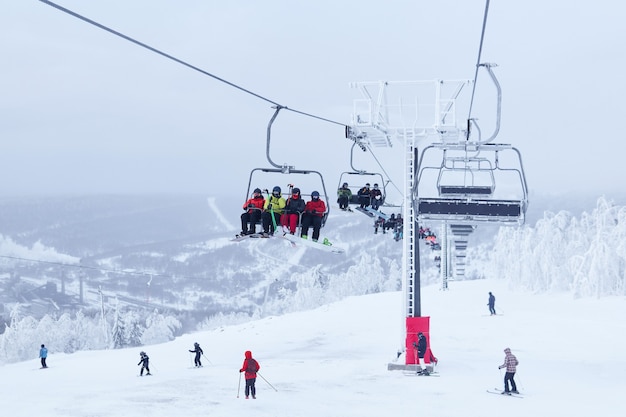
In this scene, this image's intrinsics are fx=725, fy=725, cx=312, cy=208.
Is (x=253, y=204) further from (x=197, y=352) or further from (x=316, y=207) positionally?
(x=197, y=352)

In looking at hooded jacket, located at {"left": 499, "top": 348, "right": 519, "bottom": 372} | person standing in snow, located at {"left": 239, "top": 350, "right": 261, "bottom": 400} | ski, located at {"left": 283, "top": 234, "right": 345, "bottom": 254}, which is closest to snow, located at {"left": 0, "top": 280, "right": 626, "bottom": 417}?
person standing in snow, located at {"left": 239, "top": 350, "right": 261, "bottom": 400}

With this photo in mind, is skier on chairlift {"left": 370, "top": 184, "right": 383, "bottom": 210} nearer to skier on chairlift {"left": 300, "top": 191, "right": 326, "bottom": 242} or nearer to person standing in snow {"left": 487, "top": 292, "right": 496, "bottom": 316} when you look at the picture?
skier on chairlift {"left": 300, "top": 191, "right": 326, "bottom": 242}

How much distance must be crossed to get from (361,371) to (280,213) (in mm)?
9680

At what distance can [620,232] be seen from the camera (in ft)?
171

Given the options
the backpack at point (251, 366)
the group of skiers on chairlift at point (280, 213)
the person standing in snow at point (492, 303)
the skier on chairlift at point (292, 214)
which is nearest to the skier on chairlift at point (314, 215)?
the group of skiers on chairlift at point (280, 213)

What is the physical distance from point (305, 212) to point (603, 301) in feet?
118

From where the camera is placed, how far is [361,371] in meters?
23.4

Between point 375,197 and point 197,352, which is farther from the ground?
point 375,197

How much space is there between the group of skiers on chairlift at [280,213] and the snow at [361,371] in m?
4.32

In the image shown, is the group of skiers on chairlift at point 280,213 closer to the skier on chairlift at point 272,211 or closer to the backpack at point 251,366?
the skier on chairlift at point 272,211

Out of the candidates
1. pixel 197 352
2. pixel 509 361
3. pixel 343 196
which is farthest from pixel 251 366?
pixel 197 352

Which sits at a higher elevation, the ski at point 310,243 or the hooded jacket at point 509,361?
the ski at point 310,243

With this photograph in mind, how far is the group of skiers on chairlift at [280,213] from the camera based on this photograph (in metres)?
15.5

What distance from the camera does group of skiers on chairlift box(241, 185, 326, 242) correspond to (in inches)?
609
